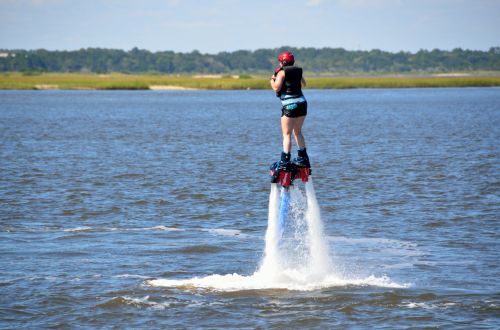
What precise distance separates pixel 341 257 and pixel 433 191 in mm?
Answer: 10509

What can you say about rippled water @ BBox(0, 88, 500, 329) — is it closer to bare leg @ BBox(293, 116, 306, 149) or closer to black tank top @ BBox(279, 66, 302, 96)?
bare leg @ BBox(293, 116, 306, 149)

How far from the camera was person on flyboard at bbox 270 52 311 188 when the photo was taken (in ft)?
50.8

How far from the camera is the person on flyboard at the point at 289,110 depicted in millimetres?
15469

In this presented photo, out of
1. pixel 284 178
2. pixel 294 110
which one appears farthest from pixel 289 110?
pixel 284 178

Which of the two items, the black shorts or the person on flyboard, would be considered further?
the black shorts

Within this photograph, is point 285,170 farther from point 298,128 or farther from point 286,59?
point 286,59

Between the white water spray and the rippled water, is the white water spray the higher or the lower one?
the higher one

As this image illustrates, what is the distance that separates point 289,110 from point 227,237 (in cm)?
606

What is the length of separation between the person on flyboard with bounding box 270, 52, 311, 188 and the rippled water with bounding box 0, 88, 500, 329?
6.95ft

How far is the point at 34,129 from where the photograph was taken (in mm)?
65438

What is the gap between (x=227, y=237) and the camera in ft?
68.8

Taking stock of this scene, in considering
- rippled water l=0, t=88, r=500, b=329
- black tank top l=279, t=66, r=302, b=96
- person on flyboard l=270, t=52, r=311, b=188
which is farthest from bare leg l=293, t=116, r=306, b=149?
rippled water l=0, t=88, r=500, b=329

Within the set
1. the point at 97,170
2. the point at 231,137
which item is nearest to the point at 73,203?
the point at 97,170

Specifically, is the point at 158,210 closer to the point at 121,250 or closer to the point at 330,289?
the point at 121,250
